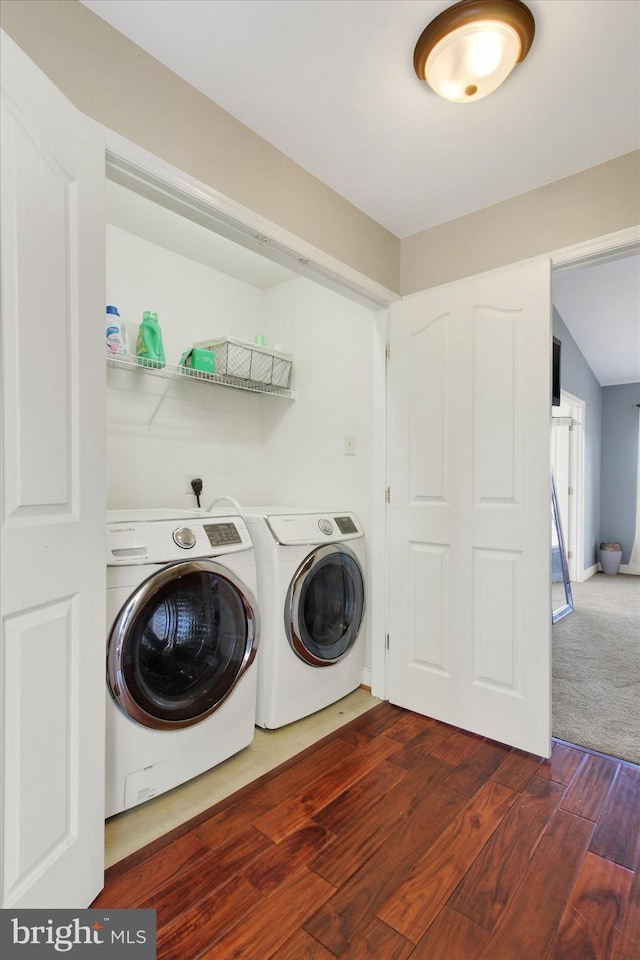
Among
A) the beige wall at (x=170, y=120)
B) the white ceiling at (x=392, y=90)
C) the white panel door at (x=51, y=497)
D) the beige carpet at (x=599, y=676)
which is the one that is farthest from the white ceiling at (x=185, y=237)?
the beige carpet at (x=599, y=676)

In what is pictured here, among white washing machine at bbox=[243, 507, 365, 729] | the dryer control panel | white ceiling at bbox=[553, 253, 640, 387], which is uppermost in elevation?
white ceiling at bbox=[553, 253, 640, 387]

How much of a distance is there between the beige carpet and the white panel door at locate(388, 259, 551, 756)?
Result: 1.32ft

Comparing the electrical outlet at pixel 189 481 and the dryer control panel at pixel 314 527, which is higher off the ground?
the electrical outlet at pixel 189 481

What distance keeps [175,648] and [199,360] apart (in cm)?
142

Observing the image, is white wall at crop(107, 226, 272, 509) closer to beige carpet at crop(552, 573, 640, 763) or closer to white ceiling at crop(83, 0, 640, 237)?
white ceiling at crop(83, 0, 640, 237)

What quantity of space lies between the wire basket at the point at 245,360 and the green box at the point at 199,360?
0.15 feet

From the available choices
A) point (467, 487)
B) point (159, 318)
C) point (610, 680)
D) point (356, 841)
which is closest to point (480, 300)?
point (467, 487)

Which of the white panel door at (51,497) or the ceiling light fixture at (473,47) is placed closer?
the white panel door at (51,497)

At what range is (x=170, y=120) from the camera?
1467mm

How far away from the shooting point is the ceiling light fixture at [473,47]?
1.24 metres

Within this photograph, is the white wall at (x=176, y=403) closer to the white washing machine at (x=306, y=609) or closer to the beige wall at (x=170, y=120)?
the white washing machine at (x=306, y=609)

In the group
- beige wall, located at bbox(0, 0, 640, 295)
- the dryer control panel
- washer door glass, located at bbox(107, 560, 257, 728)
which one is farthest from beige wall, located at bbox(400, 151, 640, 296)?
washer door glass, located at bbox(107, 560, 257, 728)

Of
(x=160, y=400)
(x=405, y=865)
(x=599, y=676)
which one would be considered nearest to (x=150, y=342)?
(x=160, y=400)

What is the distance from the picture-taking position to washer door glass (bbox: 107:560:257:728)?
150 cm
